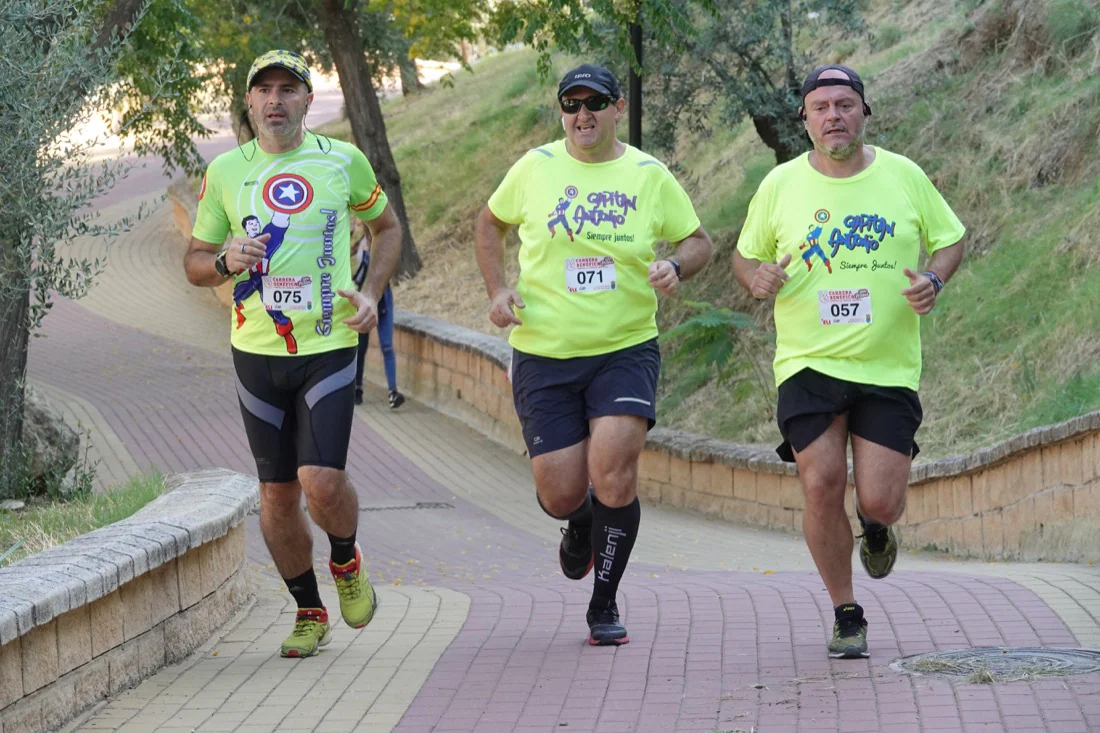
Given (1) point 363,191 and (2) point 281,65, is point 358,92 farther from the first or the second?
(2) point 281,65

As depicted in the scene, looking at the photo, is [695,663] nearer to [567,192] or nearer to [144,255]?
[567,192]

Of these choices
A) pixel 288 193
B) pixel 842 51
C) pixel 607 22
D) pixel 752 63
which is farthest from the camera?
pixel 842 51

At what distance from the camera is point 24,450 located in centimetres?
867

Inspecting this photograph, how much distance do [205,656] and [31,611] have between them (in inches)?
60.9

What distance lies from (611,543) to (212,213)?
1895 mm

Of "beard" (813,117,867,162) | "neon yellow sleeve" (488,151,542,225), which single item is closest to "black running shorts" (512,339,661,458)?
"neon yellow sleeve" (488,151,542,225)

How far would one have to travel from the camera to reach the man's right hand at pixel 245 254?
18.2 ft

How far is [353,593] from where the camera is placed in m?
6.03

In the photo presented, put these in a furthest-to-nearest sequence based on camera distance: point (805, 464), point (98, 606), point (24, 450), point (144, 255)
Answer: point (144, 255) < point (24, 450) < point (805, 464) < point (98, 606)

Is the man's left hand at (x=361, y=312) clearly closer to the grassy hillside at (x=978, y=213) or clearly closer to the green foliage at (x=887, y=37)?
the grassy hillside at (x=978, y=213)

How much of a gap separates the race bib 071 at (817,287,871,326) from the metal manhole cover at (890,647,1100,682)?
1156 mm

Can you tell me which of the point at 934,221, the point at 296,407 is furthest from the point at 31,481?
the point at 934,221

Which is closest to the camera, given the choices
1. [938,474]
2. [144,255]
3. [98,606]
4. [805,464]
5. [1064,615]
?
[98,606]

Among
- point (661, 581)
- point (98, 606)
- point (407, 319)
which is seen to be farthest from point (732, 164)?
point (98, 606)
